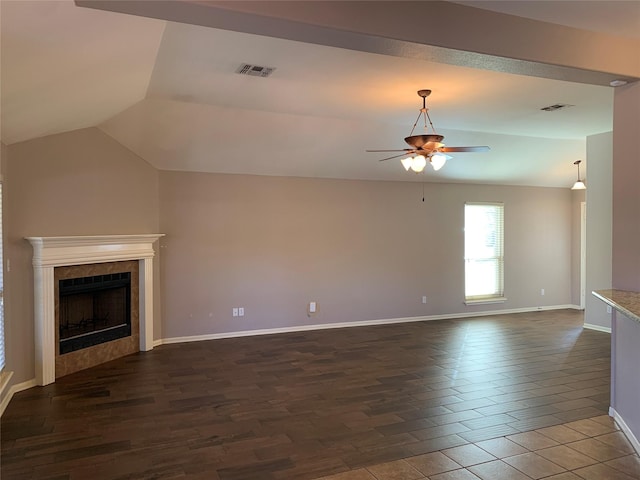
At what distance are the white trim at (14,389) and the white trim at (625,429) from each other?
484 centimetres

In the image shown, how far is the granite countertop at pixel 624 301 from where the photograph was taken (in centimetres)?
267

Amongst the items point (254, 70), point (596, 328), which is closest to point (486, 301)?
point (596, 328)

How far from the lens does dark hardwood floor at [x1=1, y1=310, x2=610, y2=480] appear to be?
10.4ft

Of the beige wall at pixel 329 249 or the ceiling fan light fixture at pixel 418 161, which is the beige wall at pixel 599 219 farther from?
the ceiling fan light fixture at pixel 418 161

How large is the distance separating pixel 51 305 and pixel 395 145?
4705 millimetres

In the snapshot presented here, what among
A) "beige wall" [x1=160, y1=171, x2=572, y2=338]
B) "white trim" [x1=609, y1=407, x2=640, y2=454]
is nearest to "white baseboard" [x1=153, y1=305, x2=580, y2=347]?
"beige wall" [x1=160, y1=171, x2=572, y2=338]

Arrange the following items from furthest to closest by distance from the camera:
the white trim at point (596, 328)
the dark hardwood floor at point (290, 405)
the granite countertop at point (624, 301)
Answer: the white trim at point (596, 328), the dark hardwood floor at point (290, 405), the granite countertop at point (624, 301)

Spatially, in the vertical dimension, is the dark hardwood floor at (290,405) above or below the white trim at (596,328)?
below

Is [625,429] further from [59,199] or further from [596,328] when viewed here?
[59,199]

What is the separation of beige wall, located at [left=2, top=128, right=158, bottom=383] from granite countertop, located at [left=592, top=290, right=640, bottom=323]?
491cm

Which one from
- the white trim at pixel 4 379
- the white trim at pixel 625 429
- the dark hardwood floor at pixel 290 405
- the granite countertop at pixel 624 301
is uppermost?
the granite countertop at pixel 624 301

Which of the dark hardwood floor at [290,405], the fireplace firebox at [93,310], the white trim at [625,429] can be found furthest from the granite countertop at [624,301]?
the fireplace firebox at [93,310]

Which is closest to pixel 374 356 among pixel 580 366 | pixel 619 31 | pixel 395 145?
pixel 580 366

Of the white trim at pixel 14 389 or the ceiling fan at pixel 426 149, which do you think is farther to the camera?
the ceiling fan at pixel 426 149
